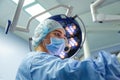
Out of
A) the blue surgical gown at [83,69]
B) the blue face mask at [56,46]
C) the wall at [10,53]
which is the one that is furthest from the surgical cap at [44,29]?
the wall at [10,53]

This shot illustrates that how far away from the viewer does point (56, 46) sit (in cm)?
155

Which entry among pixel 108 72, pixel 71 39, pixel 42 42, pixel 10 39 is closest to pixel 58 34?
pixel 42 42

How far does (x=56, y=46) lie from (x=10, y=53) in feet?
6.06

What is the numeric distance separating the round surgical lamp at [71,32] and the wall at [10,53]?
4.84 ft

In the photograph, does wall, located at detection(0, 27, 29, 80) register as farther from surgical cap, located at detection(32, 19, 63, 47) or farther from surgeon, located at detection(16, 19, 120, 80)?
surgeon, located at detection(16, 19, 120, 80)

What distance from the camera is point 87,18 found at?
321 cm

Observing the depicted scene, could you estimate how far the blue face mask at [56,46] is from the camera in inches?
59.7

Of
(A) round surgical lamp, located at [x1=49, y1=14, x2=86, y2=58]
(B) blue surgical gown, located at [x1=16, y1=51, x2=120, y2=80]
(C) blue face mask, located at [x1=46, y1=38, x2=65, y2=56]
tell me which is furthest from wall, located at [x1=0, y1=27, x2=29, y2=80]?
(B) blue surgical gown, located at [x1=16, y1=51, x2=120, y2=80]

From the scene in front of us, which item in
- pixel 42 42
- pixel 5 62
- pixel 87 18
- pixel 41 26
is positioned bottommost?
pixel 5 62

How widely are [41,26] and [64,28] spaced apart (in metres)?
0.17

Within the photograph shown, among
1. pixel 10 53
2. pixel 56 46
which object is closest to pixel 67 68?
pixel 56 46

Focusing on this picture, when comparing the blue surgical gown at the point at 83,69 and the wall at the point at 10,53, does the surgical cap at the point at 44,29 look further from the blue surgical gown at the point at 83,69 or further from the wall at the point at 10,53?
the wall at the point at 10,53

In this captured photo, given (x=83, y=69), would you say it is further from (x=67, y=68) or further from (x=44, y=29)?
(x=44, y=29)

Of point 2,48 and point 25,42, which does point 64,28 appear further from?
point 25,42
